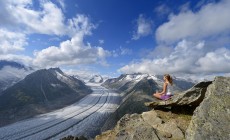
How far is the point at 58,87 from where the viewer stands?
162 meters

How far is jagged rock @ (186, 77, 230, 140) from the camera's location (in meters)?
9.08

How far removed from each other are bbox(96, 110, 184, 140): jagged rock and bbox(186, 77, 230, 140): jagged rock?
213 cm

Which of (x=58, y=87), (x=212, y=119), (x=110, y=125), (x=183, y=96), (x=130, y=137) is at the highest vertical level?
(x=58, y=87)

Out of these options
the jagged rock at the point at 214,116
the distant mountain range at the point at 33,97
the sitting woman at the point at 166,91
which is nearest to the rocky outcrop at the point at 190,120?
the jagged rock at the point at 214,116

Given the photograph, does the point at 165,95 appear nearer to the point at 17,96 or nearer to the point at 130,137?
the point at 130,137

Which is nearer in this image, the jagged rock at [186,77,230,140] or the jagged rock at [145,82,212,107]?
the jagged rock at [186,77,230,140]

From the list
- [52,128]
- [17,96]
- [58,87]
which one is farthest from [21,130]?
[58,87]

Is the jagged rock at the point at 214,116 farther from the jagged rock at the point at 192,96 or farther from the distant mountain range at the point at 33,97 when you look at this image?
the distant mountain range at the point at 33,97

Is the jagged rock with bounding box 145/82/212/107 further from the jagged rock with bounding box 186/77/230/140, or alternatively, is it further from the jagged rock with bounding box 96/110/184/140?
the jagged rock with bounding box 186/77/230/140

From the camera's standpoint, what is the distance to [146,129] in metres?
12.6

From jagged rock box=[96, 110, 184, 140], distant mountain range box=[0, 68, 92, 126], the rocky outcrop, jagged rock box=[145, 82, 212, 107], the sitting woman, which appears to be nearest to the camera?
the rocky outcrop

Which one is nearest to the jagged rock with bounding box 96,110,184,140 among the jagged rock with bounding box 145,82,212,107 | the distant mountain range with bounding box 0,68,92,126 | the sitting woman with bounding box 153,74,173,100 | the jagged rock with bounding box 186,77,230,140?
the sitting woman with bounding box 153,74,173,100

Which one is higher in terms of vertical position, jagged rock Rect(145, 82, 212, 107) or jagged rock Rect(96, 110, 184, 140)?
jagged rock Rect(145, 82, 212, 107)

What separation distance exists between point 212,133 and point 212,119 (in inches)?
27.1
